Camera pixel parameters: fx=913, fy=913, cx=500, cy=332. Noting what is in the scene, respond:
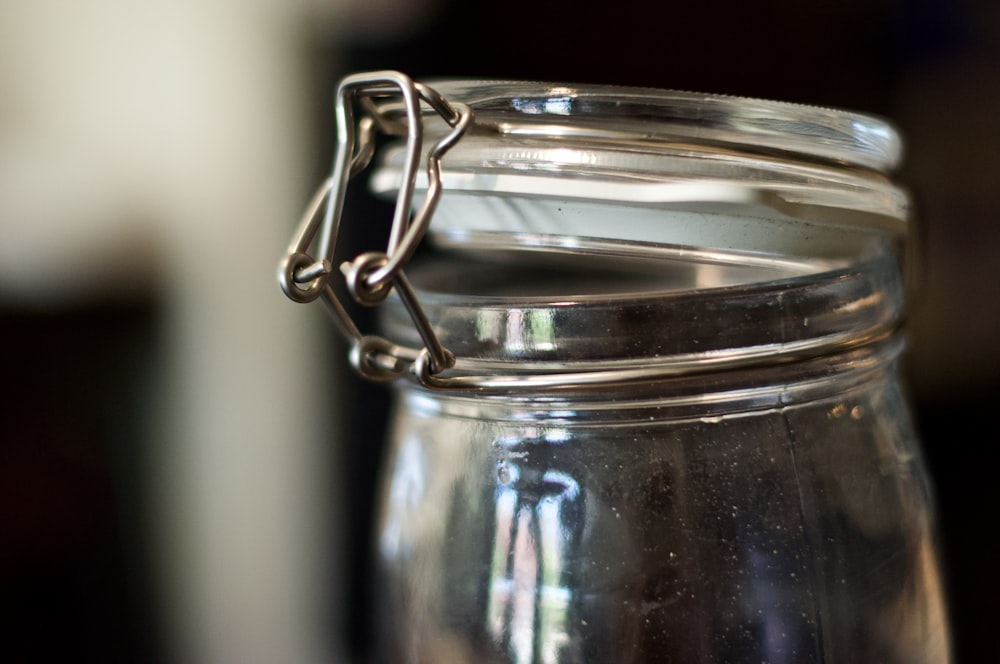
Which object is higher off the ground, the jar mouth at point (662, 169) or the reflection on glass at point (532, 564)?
the jar mouth at point (662, 169)

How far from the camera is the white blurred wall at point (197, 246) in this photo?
85cm

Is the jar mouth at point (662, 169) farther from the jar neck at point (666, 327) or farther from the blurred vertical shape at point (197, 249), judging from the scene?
the blurred vertical shape at point (197, 249)

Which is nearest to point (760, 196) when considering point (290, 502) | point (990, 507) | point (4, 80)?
point (990, 507)

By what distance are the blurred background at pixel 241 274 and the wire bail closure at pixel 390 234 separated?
44 centimetres

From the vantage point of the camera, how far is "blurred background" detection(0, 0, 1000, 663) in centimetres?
68

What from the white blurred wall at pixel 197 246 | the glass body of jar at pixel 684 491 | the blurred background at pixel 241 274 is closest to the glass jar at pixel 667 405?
the glass body of jar at pixel 684 491

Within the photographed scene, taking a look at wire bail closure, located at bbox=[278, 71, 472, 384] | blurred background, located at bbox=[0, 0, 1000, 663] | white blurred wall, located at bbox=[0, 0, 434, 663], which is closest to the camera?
wire bail closure, located at bbox=[278, 71, 472, 384]

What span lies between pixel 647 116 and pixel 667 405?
0.23ft

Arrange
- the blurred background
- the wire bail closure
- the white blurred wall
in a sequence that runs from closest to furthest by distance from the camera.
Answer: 1. the wire bail closure
2. the blurred background
3. the white blurred wall

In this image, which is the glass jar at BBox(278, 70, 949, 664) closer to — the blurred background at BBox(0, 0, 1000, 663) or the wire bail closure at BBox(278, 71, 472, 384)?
the wire bail closure at BBox(278, 71, 472, 384)

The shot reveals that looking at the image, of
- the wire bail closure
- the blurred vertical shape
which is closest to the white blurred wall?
the blurred vertical shape

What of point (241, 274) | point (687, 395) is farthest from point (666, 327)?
point (241, 274)

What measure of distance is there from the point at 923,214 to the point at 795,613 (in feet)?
0.52

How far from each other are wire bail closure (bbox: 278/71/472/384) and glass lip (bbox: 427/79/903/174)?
0.01 m
